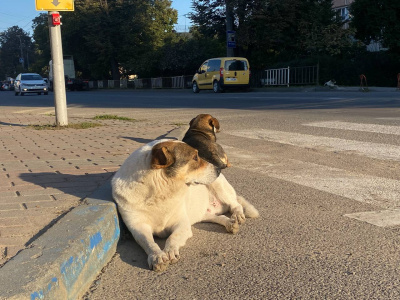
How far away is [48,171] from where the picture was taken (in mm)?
5379

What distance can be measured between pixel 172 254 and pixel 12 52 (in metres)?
141

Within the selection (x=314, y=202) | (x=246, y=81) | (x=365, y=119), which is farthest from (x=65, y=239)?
(x=246, y=81)

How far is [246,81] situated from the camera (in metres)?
28.7

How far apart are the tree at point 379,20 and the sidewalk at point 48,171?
22.1 meters

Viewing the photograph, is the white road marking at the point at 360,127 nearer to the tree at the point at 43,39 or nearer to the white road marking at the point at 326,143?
the white road marking at the point at 326,143

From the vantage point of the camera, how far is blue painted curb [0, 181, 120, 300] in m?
2.35

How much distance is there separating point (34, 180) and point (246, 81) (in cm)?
2460

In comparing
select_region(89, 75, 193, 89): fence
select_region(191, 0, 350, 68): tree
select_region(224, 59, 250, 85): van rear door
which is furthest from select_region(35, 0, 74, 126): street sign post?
select_region(89, 75, 193, 89): fence

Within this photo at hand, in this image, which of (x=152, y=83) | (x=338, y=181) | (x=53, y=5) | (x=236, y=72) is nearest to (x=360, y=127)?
(x=338, y=181)

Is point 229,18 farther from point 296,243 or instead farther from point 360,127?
point 296,243

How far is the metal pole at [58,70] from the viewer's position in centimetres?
990

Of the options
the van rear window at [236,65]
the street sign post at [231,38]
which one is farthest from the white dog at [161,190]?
the street sign post at [231,38]

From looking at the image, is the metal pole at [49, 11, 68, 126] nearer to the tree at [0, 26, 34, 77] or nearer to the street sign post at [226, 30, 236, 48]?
the street sign post at [226, 30, 236, 48]

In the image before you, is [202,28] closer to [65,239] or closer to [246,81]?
[246,81]
